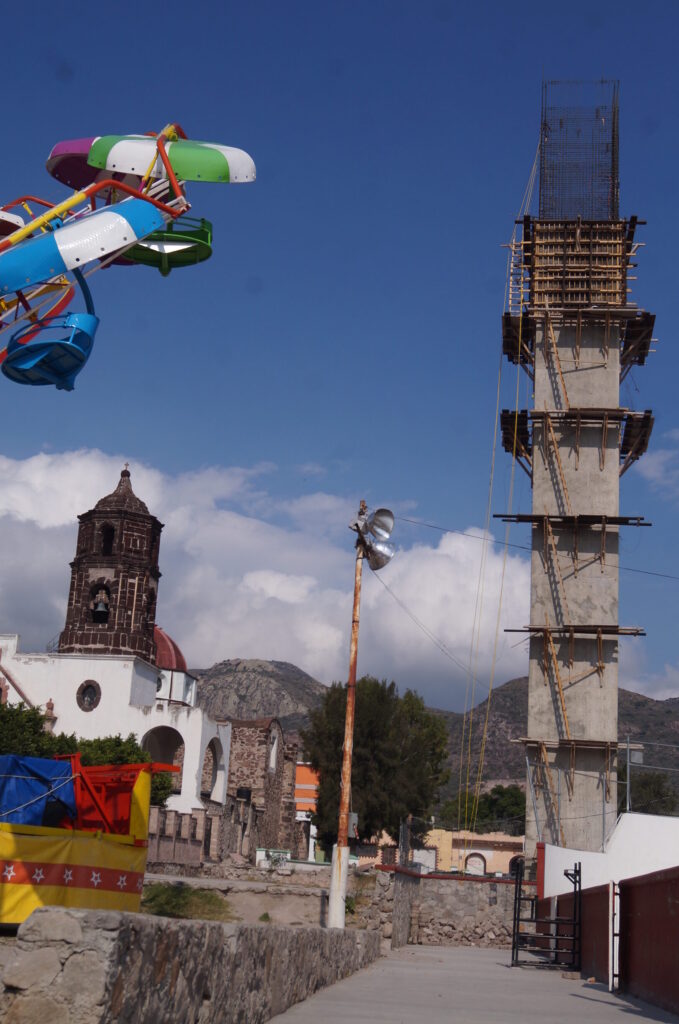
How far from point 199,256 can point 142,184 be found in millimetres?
929

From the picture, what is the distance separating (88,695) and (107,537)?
271 inches

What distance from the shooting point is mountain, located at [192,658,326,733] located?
176250 millimetres

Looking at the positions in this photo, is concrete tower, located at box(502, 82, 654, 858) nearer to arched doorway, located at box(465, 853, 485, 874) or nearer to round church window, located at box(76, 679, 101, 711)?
round church window, located at box(76, 679, 101, 711)

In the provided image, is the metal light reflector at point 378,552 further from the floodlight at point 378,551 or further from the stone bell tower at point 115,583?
the stone bell tower at point 115,583

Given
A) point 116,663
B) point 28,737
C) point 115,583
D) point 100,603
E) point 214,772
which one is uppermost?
point 115,583

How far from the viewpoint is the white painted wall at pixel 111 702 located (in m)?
48.4

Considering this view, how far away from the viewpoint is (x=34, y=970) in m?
4.56

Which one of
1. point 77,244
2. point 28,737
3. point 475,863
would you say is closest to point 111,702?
point 28,737

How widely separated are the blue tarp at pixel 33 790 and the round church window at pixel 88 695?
34260 millimetres

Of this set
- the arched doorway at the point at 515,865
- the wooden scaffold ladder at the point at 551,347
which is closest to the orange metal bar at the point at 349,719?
the arched doorway at the point at 515,865

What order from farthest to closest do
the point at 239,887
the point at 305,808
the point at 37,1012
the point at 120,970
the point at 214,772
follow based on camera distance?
1. the point at 305,808
2. the point at 214,772
3. the point at 239,887
4. the point at 120,970
5. the point at 37,1012

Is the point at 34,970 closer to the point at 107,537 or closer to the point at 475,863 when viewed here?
the point at 107,537

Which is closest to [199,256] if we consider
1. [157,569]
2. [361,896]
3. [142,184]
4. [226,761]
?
[142,184]

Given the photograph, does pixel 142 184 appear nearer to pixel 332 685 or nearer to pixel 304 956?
pixel 304 956
